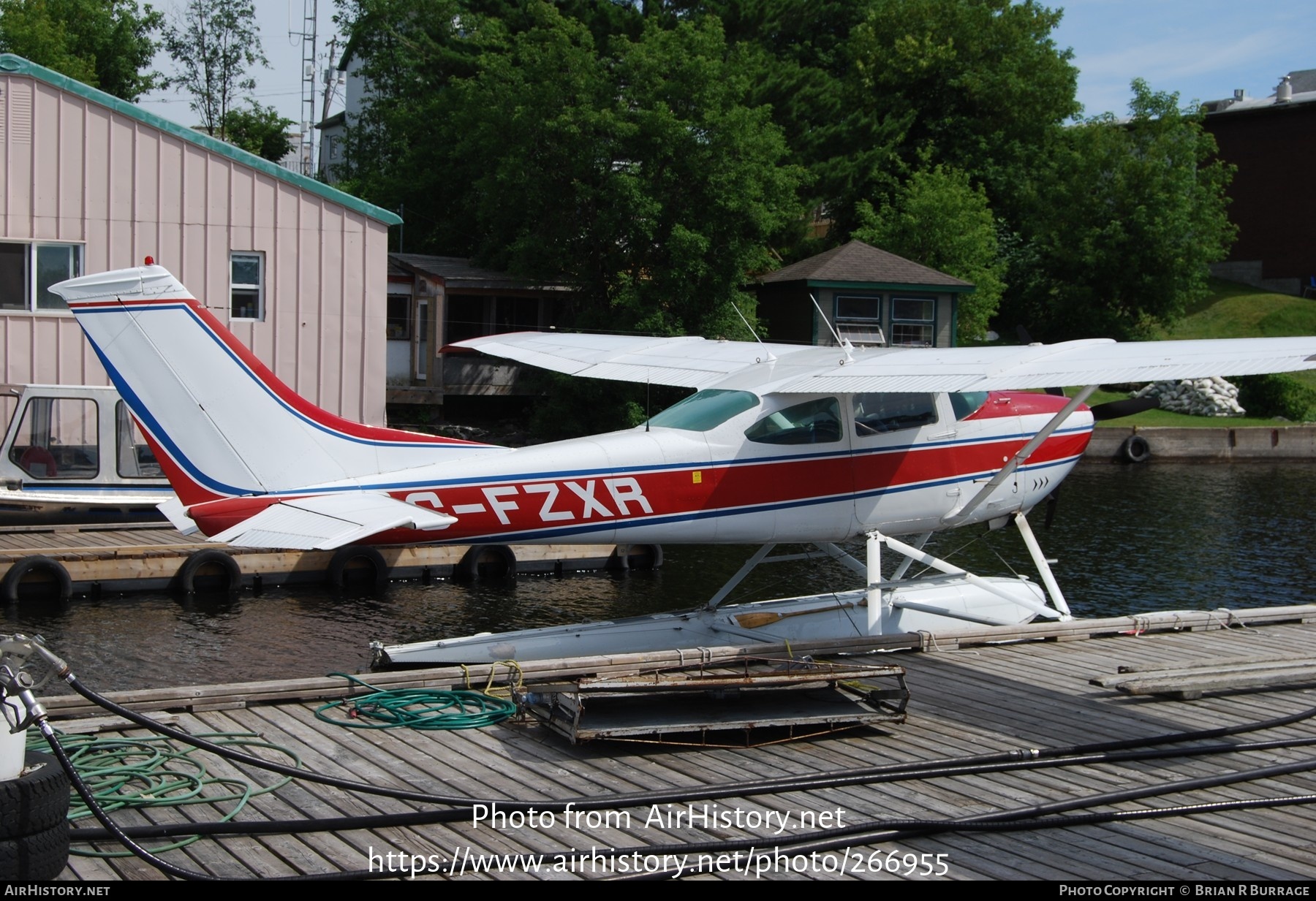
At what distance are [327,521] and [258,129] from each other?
48.3 metres

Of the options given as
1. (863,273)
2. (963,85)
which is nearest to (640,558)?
(863,273)

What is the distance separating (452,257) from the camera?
38.5m

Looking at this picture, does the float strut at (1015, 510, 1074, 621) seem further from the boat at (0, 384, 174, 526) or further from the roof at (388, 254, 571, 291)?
the roof at (388, 254, 571, 291)

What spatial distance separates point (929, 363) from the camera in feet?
33.0

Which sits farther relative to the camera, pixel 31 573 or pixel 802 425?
pixel 31 573

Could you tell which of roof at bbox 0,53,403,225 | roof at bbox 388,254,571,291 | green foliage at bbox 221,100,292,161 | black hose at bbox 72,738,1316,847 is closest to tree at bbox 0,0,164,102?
green foliage at bbox 221,100,292,161

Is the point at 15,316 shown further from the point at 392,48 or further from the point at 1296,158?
the point at 1296,158

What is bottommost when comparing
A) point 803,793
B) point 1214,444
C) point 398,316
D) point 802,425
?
point 803,793

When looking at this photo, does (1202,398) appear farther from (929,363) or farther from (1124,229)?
(929,363)

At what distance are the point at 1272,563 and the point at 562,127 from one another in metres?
19.9

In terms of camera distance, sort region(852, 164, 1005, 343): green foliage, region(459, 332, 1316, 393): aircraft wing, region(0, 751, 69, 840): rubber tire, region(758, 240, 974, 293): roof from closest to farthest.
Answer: region(0, 751, 69, 840): rubber tire < region(459, 332, 1316, 393): aircraft wing < region(758, 240, 974, 293): roof < region(852, 164, 1005, 343): green foliage

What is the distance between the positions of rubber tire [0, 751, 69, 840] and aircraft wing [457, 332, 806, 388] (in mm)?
6945

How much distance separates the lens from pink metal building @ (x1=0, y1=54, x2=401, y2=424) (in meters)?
19.7

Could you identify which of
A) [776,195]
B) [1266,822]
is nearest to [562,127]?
[776,195]
